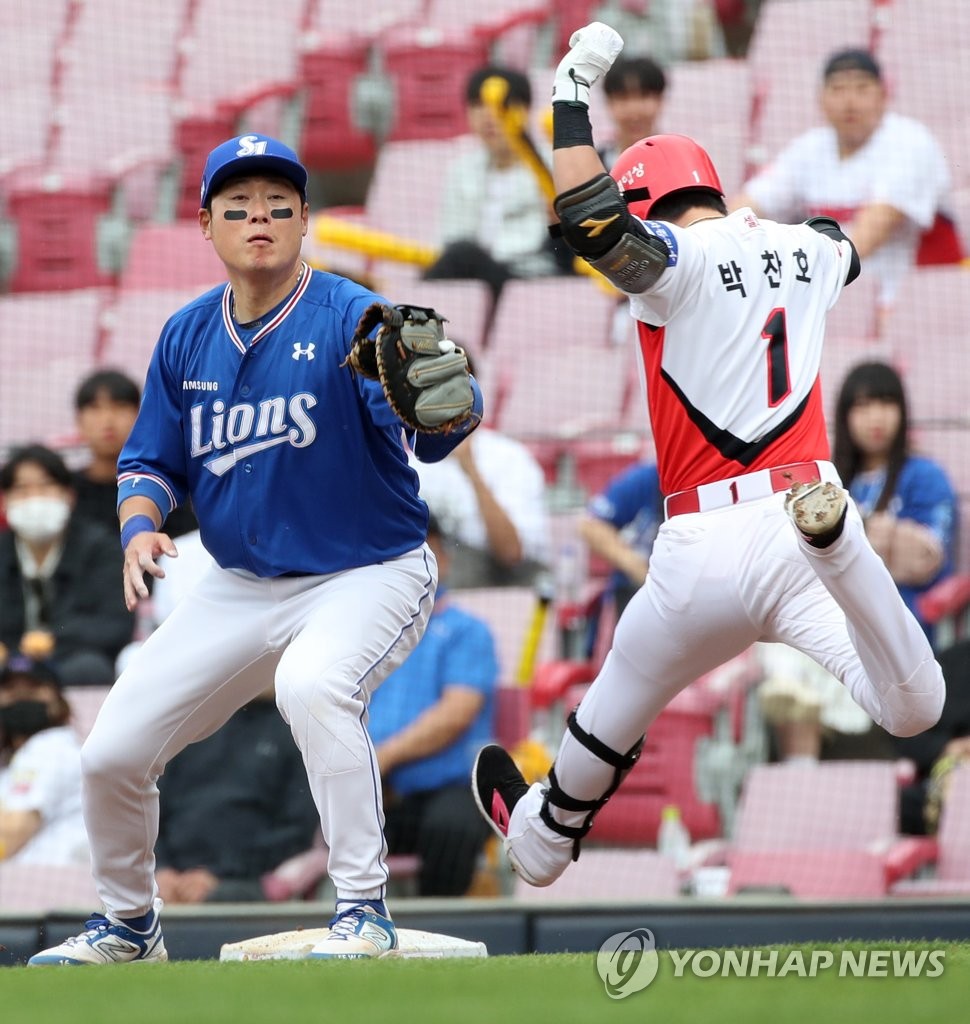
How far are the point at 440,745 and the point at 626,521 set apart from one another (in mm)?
1086

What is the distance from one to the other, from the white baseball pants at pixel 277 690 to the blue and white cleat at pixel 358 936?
4 centimetres

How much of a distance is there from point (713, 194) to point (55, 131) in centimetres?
669

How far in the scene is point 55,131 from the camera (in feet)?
33.6

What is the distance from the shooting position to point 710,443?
4.15m

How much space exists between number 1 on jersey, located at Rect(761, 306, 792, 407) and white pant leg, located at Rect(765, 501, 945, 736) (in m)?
0.34

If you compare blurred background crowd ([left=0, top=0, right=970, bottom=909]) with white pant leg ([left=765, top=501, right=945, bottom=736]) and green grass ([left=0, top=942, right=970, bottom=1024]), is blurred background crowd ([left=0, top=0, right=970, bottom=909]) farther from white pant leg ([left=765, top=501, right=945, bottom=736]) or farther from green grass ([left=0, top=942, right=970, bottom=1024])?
green grass ([left=0, top=942, right=970, bottom=1024])

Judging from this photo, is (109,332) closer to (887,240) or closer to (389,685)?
(389,685)

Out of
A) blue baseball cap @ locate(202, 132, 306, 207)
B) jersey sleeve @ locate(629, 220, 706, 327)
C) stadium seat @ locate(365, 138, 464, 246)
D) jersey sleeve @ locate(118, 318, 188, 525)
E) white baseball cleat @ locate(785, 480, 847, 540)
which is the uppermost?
stadium seat @ locate(365, 138, 464, 246)

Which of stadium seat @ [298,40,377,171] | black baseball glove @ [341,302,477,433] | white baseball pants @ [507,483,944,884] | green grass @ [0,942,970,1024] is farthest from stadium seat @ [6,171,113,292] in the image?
green grass @ [0,942,970,1024]

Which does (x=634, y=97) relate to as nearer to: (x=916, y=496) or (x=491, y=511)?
(x=491, y=511)

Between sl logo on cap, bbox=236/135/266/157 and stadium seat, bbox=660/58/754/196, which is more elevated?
stadium seat, bbox=660/58/754/196

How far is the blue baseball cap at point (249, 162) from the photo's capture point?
13.1 ft

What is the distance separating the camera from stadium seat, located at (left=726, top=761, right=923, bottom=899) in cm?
571

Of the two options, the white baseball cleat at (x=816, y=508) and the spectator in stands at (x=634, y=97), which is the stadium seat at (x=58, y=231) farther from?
the white baseball cleat at (x=816, y=508)
